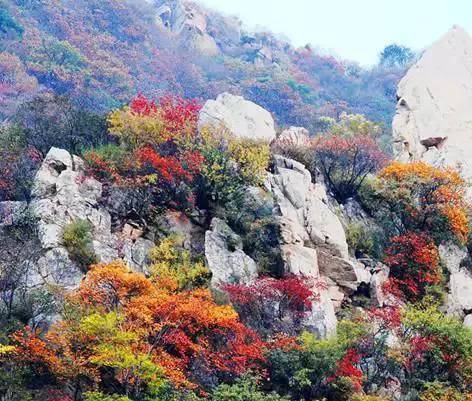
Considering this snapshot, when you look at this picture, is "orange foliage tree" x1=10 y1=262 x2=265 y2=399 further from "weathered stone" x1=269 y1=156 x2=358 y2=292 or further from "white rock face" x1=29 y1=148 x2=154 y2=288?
"weathered stone" x1=269 y1=156 x2=358 y2=292

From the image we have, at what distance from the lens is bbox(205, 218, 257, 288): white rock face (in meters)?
18.9

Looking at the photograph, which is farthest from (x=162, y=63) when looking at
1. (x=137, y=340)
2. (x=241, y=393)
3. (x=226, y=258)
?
(x=241, y=393)

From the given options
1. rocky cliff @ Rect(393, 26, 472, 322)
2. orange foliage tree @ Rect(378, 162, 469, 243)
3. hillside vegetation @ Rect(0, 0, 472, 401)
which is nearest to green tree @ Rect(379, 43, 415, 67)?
rocky cliff @ Rect(393, 26, 472, 322)

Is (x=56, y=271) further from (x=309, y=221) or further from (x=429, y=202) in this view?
(x=429, y=202)

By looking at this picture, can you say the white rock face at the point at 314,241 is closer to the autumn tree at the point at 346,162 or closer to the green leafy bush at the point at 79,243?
the autumn tree at the point at 346,162

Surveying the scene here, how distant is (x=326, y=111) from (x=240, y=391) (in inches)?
1795

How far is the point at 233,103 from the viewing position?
2861cm

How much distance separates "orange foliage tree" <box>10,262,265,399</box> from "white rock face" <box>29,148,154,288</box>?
2.07m

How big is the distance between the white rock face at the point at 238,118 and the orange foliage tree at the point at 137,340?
11681 mm

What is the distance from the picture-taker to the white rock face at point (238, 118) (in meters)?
26.3

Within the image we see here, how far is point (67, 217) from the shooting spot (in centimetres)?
1883

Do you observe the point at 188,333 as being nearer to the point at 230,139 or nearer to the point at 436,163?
the point at 230,139

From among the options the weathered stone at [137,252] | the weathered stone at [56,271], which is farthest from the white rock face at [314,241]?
the weathered stone at [56,271]

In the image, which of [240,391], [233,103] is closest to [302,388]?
[240,391]
